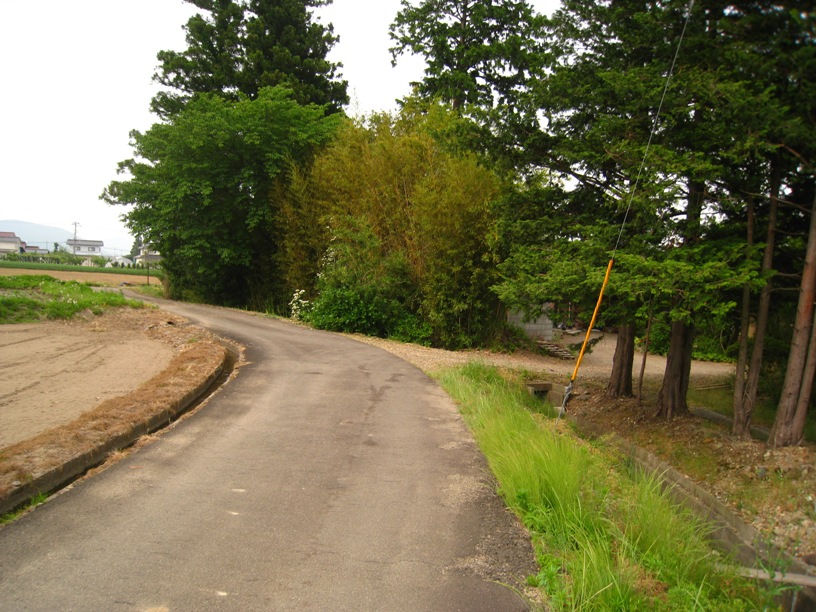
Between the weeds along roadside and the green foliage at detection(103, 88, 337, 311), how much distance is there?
17856 mm

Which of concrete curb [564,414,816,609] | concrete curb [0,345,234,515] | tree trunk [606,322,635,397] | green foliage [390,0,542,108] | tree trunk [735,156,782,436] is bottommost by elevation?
concrete curb [564,414,816,609]

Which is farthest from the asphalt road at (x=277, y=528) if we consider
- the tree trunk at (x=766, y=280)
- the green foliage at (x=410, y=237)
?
the green foliage at (x=410, y=237)

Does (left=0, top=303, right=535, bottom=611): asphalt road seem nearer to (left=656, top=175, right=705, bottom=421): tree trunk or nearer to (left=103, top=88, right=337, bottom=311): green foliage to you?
(left=656, top=175, right=705, bottom=421): tree trunk

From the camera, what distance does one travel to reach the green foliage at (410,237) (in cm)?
1488

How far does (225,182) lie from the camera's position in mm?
21922

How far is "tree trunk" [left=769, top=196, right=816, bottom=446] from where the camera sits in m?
6.25

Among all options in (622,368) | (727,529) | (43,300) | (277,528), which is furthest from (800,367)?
(43,300)

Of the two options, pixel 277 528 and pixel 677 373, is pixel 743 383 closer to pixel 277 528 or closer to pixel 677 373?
pixel 677 373

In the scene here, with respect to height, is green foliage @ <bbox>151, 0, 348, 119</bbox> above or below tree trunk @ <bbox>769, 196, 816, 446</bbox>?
above

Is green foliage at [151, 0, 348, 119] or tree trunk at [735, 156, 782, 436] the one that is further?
green foliage at [151, 0, 348, 119]

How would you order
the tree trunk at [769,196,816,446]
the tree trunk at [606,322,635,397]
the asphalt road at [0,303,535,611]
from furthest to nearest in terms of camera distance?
the tree trunk at [606,322,635,397] → the tree trunk at [769,196,816,446] → the asphalt road at [0,303,535,611]

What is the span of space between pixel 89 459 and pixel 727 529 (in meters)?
5.82

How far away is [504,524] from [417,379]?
5.63 meters

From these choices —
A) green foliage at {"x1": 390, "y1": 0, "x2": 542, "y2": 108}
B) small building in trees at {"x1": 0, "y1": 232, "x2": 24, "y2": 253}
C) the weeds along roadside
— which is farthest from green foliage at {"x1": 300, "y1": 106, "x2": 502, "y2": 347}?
small building in trees at {"x1": 0, "y1": 232, "x2": 24, "y2": 253}
